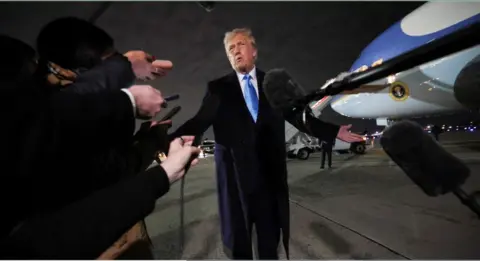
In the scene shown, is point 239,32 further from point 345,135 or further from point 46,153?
point 46,153

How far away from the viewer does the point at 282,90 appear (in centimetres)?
63

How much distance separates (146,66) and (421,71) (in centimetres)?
234

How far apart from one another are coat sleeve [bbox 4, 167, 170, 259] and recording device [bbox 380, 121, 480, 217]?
41 centimetres

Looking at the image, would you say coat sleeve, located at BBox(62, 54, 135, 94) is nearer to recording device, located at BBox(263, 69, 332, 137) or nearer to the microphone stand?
recording device, located at BBox(263, 69, 332, 137)

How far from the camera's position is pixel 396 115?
2389 mm

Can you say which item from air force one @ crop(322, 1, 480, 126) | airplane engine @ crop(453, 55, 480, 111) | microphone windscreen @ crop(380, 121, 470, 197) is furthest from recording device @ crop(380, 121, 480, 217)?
air force one @ crop(322, 1, 480, 126)

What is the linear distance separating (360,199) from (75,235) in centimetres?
176

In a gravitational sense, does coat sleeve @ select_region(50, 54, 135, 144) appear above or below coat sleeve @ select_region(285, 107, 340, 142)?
above

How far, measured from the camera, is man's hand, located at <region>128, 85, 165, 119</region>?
1.19ft

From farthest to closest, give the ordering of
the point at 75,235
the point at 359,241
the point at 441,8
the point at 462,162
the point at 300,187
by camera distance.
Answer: the point at 300,187 < the point at 441,8 < the point at 359,241 < the point at 462,162 < the point at 75,235

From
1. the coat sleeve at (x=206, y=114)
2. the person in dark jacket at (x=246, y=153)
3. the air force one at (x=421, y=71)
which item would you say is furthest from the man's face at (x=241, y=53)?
the air force one at (x=421, y=71)

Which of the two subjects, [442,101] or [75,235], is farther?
[442,101]

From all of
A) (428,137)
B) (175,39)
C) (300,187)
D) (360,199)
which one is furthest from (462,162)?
(300,187)

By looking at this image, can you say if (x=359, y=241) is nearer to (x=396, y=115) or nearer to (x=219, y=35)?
(x=219, y=35)
